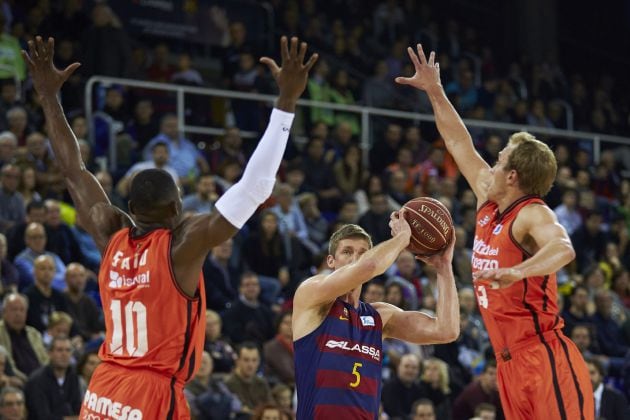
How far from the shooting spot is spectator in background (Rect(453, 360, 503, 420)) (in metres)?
13.0

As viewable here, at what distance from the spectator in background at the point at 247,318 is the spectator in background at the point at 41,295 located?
215 centimetres

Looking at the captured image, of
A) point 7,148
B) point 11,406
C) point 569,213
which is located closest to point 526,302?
point 11,406

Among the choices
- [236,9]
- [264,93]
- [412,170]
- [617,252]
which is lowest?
[617,252]

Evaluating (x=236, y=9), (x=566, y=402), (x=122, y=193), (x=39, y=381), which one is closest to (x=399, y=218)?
(x=566, y=402)

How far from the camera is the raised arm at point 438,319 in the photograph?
22.3 ft

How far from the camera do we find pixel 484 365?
47.0 ft

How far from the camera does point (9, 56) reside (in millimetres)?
15383

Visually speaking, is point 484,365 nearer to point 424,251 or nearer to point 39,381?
point 39,381

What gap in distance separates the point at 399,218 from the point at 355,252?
1.05 ft

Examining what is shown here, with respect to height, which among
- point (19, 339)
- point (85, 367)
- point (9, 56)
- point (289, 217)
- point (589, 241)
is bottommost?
point (85, 367)

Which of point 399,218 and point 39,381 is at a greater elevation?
point 399,218

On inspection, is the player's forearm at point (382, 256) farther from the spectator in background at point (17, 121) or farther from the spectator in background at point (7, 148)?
the spectator in background at point (17, 121)

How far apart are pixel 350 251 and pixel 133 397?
1.57m

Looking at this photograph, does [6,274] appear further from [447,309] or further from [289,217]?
[447,309]
